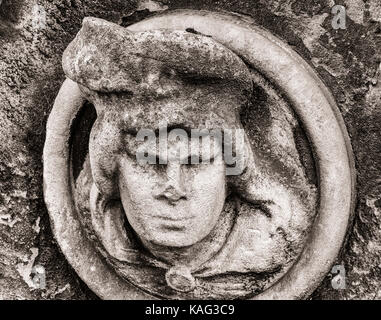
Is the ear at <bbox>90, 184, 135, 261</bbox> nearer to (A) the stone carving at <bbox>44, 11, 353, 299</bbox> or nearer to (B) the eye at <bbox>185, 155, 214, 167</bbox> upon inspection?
(A) the stone carving at <bbox>44, 11, 353, 299</bbox>

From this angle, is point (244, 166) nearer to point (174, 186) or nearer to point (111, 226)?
point (174, 186)

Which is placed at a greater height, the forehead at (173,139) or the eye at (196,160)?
the forehead at (173,139)

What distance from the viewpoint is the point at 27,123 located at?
141cm

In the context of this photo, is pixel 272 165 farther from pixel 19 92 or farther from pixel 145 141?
pixel 19 92

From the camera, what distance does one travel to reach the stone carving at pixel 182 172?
3.59 ft

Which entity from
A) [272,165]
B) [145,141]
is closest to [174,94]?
[145,141]

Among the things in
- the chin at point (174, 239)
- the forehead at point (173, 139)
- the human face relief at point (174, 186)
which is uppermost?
the forehead at point (173, 139)

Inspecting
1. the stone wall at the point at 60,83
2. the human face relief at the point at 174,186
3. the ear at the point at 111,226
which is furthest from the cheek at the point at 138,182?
the stone wall at the point at 60,83

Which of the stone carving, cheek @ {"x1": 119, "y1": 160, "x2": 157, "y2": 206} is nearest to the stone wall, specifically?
the stone carving

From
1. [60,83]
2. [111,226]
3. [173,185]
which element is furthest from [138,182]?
[60,83]

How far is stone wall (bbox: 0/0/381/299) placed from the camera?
4.09 ft

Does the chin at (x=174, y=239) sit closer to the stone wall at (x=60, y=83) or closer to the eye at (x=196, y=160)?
the eye at (x=196, y=160)

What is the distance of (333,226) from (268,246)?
139mm

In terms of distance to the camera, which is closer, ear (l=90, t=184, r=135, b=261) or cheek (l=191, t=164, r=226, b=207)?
cheek (l=191, t=164, r=226, b=207)
